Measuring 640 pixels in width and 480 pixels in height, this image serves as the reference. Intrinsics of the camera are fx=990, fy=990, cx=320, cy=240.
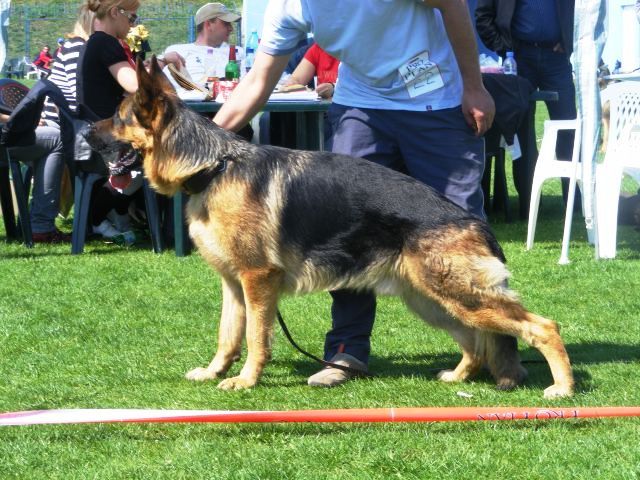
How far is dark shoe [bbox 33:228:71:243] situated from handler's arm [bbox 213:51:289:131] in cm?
444

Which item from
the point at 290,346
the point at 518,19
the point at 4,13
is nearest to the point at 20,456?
the point at 290,346

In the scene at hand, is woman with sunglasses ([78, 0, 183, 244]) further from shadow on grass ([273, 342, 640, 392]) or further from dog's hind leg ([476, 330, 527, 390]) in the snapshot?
dog's hind leg ([476, 330, 527, 390])

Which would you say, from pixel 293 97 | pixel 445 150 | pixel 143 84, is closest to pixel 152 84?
pixel 143 84

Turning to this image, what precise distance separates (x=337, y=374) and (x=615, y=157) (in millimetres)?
4063

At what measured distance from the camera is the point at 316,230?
14.6 feet

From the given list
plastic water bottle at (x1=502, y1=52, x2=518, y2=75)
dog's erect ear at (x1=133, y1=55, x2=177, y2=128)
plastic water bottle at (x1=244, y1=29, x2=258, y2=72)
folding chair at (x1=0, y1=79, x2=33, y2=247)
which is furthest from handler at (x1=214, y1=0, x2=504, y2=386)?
plastic water bottle at (x1=244, y1=29, x2=258, y2=72)

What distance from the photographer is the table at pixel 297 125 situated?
810cm

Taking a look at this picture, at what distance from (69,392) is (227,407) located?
77 centimetres

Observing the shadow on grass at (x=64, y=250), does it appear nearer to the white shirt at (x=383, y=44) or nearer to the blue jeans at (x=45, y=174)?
the blue jeans at (x=45, y=174)

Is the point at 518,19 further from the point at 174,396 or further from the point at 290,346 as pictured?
the point at 174,396

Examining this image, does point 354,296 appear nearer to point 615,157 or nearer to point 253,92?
point 253,92

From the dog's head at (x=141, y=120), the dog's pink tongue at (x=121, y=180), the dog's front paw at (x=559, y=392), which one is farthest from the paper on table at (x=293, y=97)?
the dog's front paw at (x=559, y=392)

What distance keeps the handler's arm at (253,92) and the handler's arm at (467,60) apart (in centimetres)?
81

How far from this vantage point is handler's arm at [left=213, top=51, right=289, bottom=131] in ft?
15.6
